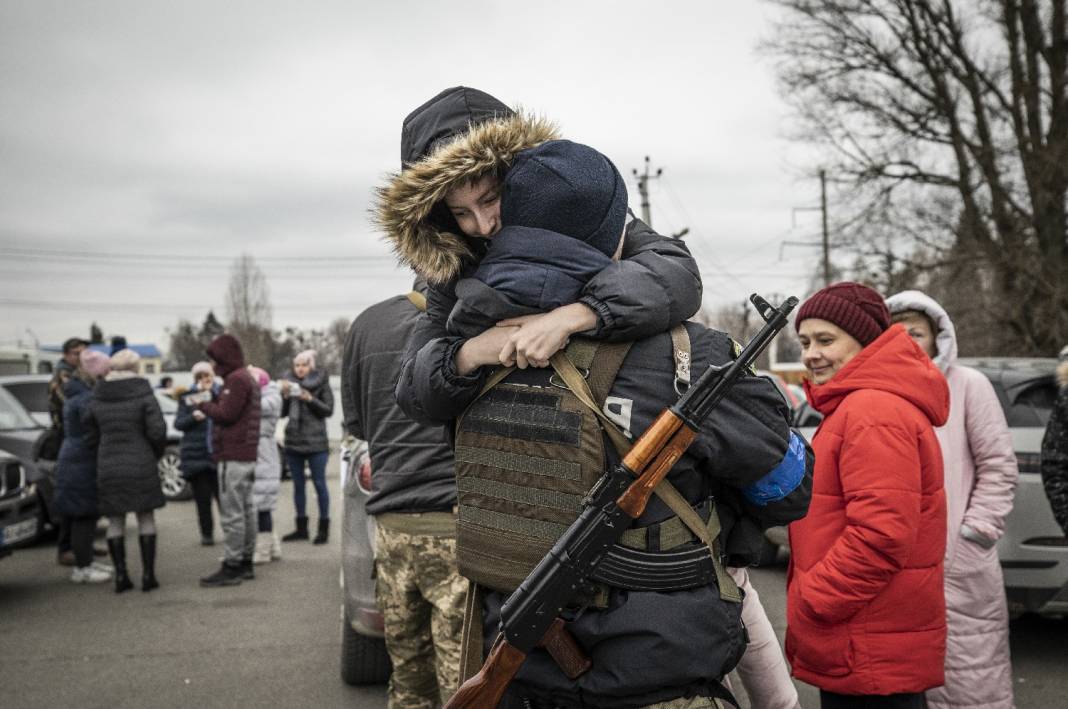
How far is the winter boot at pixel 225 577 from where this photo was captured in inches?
289

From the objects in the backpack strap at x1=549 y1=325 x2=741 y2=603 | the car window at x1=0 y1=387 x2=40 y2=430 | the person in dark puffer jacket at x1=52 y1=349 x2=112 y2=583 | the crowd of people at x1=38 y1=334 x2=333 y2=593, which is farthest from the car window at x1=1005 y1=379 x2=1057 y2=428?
the car window at x1=0 y1=387 x2=40 y2=430

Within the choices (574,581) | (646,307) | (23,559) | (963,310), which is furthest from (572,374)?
(963,310)

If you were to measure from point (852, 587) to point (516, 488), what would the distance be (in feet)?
3.91

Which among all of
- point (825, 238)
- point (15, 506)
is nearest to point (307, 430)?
point (15, 506)

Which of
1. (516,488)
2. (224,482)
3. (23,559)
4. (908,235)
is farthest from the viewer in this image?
(908,235)

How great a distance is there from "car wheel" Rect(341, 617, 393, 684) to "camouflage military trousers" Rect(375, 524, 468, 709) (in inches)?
59.6

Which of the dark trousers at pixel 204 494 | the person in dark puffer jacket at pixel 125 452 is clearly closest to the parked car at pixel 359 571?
the person in dark puffer jacket at pixel 125 452

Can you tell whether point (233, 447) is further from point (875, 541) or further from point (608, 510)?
point (608, 510)

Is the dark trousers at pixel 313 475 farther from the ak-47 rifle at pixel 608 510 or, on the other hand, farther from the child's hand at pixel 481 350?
the ak-47 rifle at pixel 608 510

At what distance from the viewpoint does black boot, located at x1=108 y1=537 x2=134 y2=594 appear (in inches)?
279

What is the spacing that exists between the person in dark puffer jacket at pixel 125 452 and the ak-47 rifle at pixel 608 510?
237 inches

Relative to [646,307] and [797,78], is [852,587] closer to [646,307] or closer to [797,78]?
[646,307]

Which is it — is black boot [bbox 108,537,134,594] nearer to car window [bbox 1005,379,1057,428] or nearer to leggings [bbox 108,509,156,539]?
leggings [bbox 108,509,156,539]

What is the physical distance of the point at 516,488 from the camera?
184 centimetres
